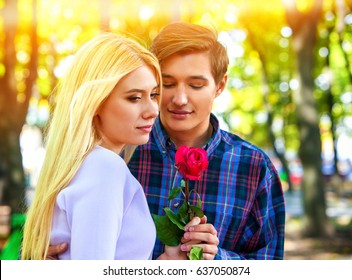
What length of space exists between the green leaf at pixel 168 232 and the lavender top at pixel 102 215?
42 millimetres

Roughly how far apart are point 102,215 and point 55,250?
156mm

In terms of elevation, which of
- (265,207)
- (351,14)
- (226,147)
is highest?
(351,14)

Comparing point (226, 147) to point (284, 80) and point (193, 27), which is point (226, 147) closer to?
point (193, 27)

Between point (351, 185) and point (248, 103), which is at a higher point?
point (248, 103)

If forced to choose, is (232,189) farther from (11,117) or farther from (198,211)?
(11,117)

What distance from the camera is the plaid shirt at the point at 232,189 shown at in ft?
3.92

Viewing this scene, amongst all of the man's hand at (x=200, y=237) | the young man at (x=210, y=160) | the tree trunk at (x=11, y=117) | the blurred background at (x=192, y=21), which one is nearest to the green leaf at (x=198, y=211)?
the man's hand at (x=200, y=237)

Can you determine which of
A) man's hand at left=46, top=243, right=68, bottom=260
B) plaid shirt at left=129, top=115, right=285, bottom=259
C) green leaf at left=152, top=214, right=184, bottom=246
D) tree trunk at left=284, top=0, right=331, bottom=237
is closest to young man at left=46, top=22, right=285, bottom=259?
plaid shirt at left=129, top=115, right=285, bottom=259

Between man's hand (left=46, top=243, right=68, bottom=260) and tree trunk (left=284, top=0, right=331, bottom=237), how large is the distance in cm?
348

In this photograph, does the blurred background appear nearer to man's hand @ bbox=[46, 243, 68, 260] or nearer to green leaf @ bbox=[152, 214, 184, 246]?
man's hand @ bbox=[46, 243, 68, 260]

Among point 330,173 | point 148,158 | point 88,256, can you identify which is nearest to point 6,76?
point 148,158

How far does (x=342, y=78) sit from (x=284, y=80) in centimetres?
131

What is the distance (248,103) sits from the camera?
28.5 ft

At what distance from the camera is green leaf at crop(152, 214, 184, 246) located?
3.46ft
